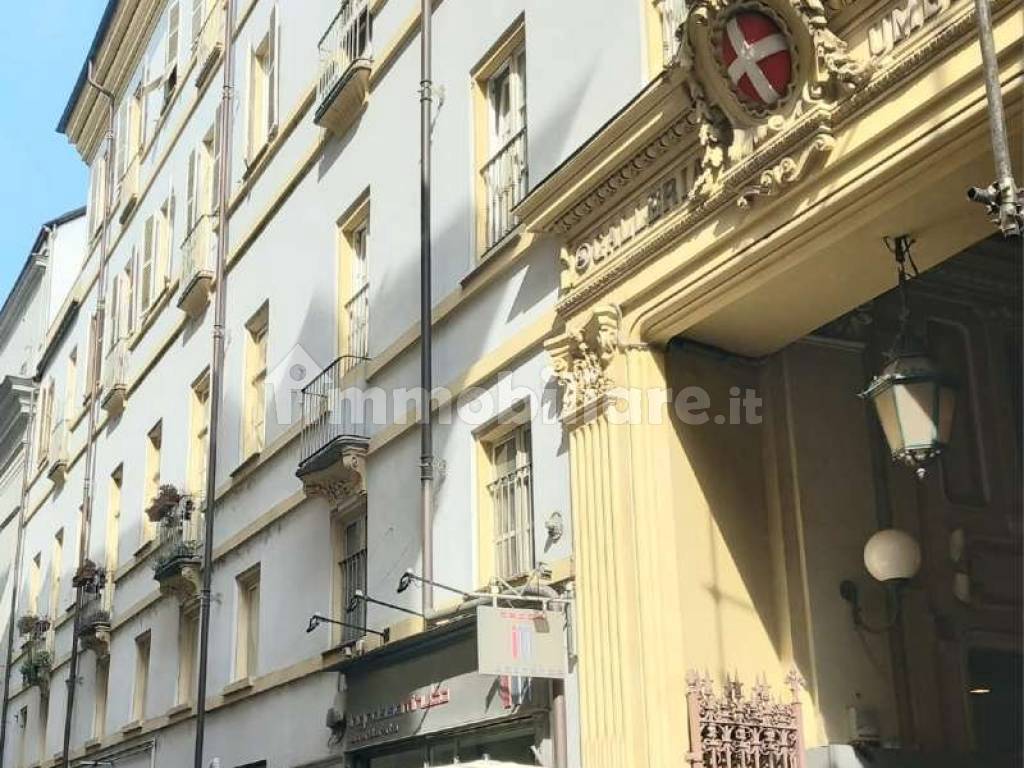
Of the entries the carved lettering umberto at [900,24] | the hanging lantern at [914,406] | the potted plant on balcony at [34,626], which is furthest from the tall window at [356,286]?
the potted plant on balcony at [34,626]

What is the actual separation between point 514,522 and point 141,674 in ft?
41.6

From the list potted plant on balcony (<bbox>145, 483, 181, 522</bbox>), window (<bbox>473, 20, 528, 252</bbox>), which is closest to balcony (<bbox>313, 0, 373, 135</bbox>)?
window (<bbox>473, 20, 528, 252</bbox>)

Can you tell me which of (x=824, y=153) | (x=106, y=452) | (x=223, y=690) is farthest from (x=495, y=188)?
(x=106, y=452)

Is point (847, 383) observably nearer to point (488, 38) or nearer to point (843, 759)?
point (843, 759)

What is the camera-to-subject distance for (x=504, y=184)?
13281 millimetres

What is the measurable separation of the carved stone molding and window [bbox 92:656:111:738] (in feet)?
52.5

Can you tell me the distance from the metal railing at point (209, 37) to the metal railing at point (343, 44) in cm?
606

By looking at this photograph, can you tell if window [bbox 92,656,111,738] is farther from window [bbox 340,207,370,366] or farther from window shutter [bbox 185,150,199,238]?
window [bbox 340,207,370,366]

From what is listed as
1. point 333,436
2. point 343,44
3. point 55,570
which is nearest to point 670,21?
point 333,436

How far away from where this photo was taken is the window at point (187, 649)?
20250mm

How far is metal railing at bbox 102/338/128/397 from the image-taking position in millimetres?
27172

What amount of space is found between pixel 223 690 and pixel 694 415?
9.39 meters

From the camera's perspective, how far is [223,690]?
58.9ft

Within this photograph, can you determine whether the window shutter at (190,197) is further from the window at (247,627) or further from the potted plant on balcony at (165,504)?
the window at (247,627)
